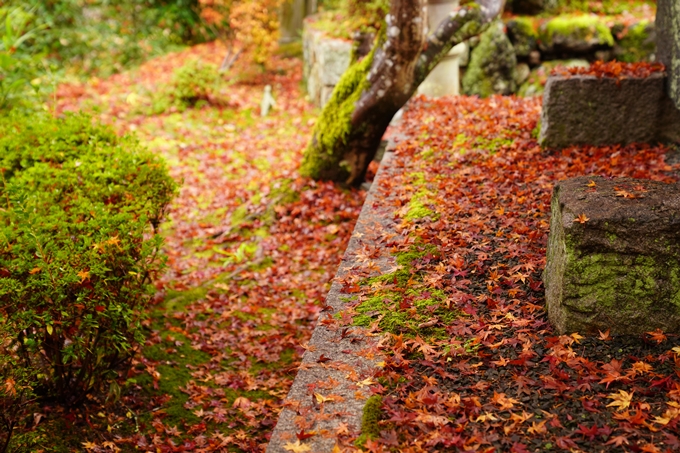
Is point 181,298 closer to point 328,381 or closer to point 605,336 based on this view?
point 328,381

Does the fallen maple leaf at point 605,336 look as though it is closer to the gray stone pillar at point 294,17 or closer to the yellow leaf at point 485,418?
the yellow leaf at point 485,418

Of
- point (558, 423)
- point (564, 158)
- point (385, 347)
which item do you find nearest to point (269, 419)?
point (385, 347)

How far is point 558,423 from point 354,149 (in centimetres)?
455

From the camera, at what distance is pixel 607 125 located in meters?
5.69

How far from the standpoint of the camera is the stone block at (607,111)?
5551mm

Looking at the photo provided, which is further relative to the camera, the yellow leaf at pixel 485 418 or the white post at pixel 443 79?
the white post at pixel 443 79

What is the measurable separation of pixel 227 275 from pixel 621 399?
4179 millimetres

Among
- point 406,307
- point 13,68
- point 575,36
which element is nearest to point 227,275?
point 406,307

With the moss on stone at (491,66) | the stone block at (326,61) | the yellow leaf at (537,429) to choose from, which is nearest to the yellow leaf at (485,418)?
the yellow leaf at (537,429)

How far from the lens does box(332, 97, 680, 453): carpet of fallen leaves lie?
267 cm

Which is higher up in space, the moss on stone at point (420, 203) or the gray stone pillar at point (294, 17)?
the gray stone pillar at point (294, 17)

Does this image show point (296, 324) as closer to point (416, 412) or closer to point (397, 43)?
point (416, 412)

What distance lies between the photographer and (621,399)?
280 cm

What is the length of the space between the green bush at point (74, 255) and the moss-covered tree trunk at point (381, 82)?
239cm
